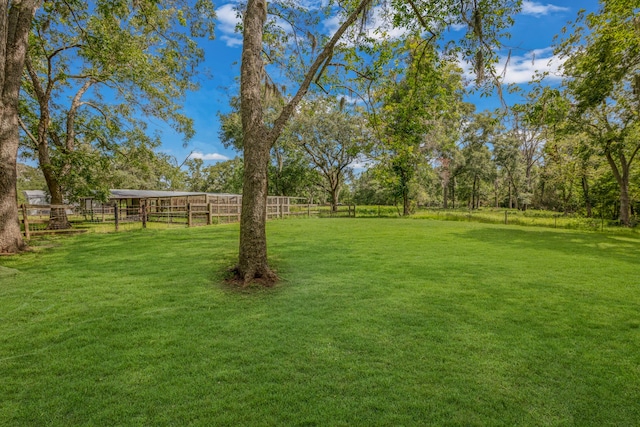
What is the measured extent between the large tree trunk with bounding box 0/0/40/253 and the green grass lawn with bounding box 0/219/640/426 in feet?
5.75

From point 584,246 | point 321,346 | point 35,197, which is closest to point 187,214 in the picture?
point 321,346

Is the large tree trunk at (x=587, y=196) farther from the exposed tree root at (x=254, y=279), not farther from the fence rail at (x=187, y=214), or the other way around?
the exposed tree root at (x=254, y=279)

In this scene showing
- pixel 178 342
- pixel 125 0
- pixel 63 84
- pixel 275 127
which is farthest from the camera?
pixel 63 84

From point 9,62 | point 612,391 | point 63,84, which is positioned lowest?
point 612,391

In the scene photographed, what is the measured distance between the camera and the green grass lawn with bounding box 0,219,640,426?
211 centimetres

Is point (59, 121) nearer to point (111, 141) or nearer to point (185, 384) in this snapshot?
point (111, 141)

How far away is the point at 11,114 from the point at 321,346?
29.3 feet

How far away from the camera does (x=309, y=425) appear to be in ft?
6.50

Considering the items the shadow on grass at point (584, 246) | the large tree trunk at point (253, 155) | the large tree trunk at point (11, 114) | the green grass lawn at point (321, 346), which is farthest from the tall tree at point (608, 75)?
the large tree trunk at point (11, 114)

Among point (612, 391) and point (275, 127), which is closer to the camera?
point (612, 391)

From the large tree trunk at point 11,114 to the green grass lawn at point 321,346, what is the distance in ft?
5.75

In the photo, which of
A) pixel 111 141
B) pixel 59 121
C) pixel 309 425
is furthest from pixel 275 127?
pixel 59 121

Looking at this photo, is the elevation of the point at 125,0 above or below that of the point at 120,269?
above

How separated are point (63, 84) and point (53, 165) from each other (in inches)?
158
